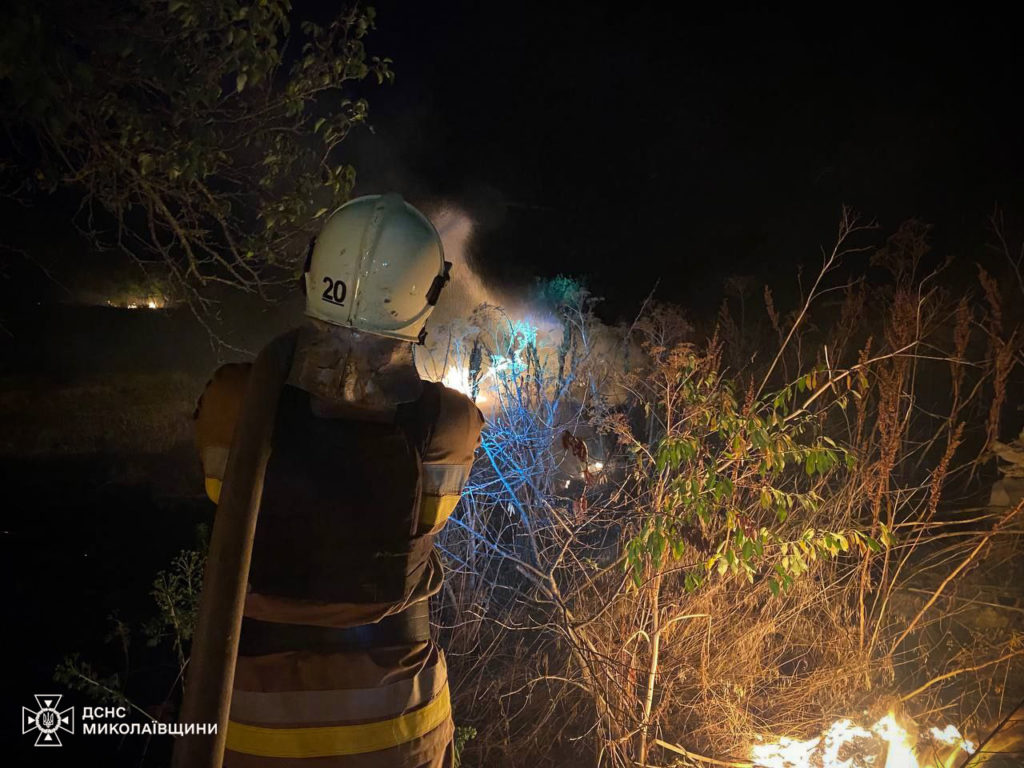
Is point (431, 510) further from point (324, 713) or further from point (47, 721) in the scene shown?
point (47, 721)

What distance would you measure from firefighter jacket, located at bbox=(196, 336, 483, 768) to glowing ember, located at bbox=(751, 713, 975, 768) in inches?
98.3

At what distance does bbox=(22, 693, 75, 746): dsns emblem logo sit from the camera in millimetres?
3742

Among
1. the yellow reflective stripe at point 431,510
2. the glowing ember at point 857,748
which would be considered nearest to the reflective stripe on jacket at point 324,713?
the yellow reflective stripe at point 431,510

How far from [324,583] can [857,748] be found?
10.4 ft

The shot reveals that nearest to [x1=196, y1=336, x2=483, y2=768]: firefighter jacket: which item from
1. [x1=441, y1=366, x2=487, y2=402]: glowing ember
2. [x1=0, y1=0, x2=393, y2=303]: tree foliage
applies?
[x1=0, y1=0, x2=393, y2=303]: tree foliage

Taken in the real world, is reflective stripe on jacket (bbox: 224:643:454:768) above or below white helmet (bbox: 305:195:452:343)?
below

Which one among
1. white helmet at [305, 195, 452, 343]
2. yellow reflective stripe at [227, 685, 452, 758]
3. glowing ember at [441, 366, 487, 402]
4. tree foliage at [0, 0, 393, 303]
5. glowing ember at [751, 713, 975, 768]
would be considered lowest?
glowing ember at [751, 713, 975, 768]

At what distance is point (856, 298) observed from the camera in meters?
4.82

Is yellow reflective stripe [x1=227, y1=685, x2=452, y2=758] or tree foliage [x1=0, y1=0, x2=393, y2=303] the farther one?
tree foliage [x1=0, y1=0, x2=393, y2=303]

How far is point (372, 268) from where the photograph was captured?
5.95ft

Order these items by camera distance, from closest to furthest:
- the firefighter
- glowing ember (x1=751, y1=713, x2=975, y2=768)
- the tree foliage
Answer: the firefighter < the tree foliage < glowing ember (x1=751, y1=713, x2=975, y2=768)

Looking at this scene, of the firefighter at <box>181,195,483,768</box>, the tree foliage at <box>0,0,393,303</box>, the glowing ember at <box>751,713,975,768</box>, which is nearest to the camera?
the firefighter at <box>181,195,483,768</box>

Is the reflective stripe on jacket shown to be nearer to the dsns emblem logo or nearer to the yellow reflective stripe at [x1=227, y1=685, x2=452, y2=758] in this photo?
the yellow reflective stripe at [x1=227, y1=685, x2=452, y2=758]

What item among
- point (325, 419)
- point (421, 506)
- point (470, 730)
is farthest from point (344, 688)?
point (470, 730)
